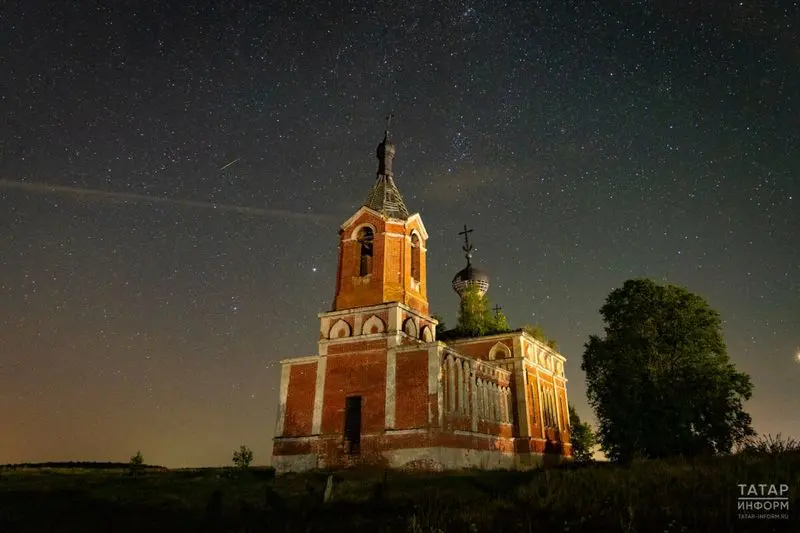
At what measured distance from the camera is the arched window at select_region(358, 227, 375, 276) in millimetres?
28828

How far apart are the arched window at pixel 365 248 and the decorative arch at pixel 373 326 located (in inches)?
126

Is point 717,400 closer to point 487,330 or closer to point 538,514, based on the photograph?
point 487,330

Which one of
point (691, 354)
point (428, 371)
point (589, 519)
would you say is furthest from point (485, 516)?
point (691, 354)

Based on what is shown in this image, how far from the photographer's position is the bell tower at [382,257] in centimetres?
2747

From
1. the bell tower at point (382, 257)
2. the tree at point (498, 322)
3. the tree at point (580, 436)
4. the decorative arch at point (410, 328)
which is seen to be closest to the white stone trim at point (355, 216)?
the bell tower at point (382, 257)

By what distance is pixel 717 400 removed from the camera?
1001 inches

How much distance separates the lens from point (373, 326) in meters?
26.2

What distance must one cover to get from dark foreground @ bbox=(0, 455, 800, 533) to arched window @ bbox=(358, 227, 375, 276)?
13648 mm

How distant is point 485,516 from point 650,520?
8.65ft

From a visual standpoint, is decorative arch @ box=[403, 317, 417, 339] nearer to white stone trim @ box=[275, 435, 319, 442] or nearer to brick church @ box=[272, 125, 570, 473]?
brick church @ box=[272, 125, 570, 473]

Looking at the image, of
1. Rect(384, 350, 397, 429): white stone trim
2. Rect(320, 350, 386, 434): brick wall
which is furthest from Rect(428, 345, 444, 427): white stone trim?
Rect(320, 350, 386, 434): brick wall

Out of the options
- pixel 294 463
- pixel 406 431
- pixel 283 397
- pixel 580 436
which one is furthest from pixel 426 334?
pixel 580 436

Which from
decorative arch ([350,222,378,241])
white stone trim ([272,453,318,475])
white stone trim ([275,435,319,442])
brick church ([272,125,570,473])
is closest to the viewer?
brick church ([272,125,570,473])

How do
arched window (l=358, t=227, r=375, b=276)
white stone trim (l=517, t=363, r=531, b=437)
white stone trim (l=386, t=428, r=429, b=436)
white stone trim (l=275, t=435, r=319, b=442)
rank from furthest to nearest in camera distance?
white stone trim (l=517, t=363, r=531, b=437)
arched window (l=358, t=227, r=375, b=276)
white stone trim (l=275, t=435, r=319, b=442)
white stone trim (l=386, t=428, r=429, b=436)
